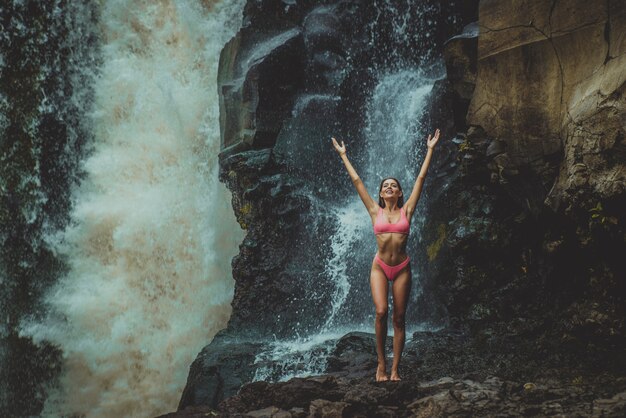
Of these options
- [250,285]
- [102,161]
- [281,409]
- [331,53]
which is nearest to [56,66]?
[102,161]

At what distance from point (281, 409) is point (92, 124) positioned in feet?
37.3

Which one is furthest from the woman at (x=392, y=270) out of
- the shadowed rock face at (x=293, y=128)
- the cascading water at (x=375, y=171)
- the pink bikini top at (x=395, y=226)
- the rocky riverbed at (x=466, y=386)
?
the shadowed rock face at (x=293, y=128)

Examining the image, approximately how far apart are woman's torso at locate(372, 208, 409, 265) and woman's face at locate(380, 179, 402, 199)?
0.66ft

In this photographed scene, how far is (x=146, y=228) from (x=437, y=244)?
23.0ft

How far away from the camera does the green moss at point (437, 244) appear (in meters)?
9.97

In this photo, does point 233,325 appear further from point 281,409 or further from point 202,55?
point 202,55

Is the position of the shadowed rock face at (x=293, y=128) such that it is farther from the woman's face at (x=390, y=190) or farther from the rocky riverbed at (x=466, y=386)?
the woman's face at (x=390, y=190)

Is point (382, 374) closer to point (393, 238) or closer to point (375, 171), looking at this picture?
point (393, 238)

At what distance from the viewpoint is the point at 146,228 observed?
13.2m

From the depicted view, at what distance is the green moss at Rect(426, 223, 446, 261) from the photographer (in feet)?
32.7

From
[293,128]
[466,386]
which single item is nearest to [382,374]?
[466,386]

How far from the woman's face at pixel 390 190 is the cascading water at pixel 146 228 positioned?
7.98 m

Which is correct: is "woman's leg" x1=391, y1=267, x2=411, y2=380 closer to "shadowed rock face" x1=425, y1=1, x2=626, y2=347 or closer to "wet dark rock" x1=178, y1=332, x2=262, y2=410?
"shadowed rock face" x1=425, y1=1, x2=626, y2=347

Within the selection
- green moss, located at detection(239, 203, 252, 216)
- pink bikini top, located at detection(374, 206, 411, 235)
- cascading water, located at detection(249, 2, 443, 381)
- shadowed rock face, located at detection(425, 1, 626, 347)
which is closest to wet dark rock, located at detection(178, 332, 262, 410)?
cascading water, located at detection(249, 2, 443, 381)
